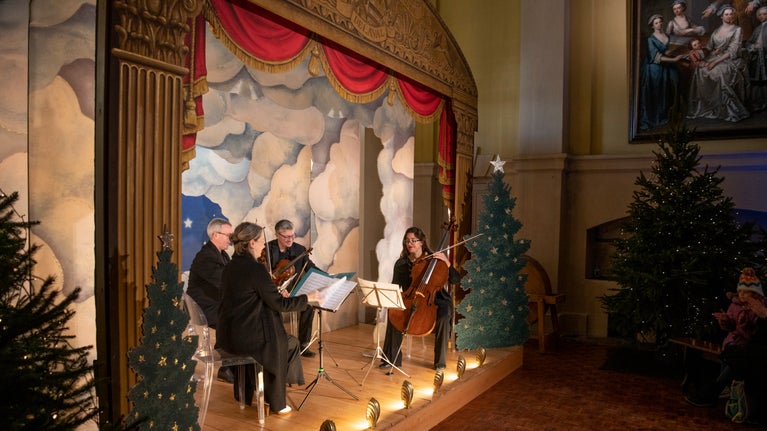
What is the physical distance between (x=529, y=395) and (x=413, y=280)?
182 centimetres

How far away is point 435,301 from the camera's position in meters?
5.76

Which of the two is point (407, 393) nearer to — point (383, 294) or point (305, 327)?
point (383, 294)

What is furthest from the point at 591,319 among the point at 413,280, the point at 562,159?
the point at 413,280

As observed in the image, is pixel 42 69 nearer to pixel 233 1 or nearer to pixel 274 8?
pixel 233 1

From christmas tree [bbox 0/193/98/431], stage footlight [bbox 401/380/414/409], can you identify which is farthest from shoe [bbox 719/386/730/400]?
christmas tree [bbox 0/193/98/431]

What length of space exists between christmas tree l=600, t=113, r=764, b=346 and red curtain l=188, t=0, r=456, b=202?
2.91m

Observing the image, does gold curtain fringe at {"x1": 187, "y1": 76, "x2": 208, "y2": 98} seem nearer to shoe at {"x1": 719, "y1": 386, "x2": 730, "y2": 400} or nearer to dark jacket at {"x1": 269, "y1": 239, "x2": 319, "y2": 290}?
dark jacket at {"x1": 269, "y1": 239, "x2": 319, "y2": 290}

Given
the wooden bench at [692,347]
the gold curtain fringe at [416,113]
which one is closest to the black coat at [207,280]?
the gold curtain fringe at [416,113]

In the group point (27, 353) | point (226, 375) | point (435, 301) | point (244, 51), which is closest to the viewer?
point (27, 353)

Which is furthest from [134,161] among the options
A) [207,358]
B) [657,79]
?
[657,79]

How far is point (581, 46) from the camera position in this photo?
9.02 m

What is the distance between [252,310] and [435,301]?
2.23m

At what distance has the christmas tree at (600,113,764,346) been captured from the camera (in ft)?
21.4

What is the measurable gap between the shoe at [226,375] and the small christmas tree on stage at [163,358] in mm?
1969
